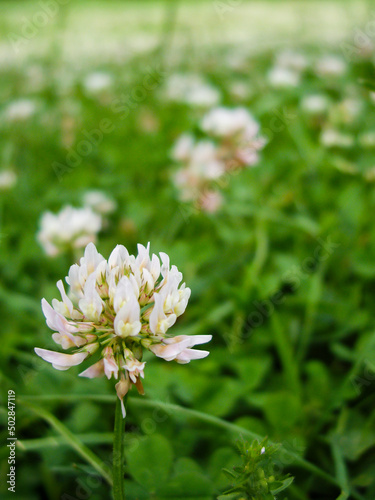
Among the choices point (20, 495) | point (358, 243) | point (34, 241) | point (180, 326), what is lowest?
point (20, 495)

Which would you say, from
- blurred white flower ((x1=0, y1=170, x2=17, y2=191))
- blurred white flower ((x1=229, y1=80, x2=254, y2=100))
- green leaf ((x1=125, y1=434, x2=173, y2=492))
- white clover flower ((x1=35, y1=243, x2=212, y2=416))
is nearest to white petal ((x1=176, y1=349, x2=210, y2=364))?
white clover flower ((x1=35, y1=243, x2=212, y2=416))

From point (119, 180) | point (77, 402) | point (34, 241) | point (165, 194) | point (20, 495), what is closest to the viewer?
point (20, 495)

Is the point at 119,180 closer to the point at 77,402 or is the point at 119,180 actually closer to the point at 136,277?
the point at 77,402

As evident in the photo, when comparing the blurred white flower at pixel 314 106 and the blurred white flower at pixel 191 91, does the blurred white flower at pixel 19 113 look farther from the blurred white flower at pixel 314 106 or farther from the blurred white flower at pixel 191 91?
the blurred white flower at pixel 314 106

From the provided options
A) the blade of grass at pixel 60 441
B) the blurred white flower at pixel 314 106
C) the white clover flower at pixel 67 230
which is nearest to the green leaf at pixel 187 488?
the blade of grass at pixel 60 441

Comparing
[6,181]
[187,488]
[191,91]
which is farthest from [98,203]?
[191,91]

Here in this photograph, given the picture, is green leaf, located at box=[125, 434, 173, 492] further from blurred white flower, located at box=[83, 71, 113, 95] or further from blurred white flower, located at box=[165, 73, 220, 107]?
blurred white flower, located at box=[83, 71, 113, 95]

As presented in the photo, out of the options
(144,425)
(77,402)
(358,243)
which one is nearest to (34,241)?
(77,402)

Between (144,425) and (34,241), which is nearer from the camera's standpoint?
(144,425)
